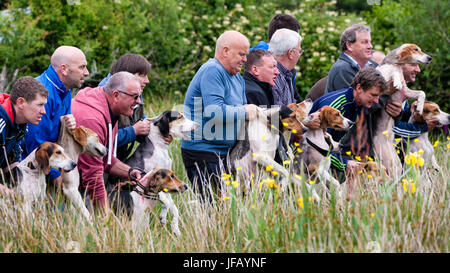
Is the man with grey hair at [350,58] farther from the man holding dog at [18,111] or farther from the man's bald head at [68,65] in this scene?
the man holding dog at [18,111]

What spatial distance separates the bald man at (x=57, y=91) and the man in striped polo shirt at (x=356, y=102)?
8.67ft

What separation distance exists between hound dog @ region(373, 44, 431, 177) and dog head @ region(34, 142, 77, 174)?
316 cm

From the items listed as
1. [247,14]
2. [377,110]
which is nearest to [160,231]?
[377,110]

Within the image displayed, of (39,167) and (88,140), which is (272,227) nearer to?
(88,140)

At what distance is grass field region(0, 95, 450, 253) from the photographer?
489 centimetres

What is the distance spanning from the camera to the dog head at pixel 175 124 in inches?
262

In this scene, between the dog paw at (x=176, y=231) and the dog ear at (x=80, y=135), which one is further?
the dog paw at (x=176, y=231)

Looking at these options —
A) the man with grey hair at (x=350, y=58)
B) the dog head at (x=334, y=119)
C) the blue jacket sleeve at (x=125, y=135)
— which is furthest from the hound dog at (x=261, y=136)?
the man with grey hair at (x=350, y=58)

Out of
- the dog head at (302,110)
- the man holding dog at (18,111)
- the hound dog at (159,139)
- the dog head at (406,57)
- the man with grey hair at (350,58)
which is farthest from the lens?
the man with grey hair at (350,58)

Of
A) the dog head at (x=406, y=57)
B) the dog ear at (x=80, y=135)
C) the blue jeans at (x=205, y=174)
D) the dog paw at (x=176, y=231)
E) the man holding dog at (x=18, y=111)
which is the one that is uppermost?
the dog head at (x=406, y=57)

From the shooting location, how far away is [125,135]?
21.5ft

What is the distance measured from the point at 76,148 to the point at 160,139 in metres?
1.02

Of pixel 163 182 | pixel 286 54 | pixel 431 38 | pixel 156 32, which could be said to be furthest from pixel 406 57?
pixel 156 32

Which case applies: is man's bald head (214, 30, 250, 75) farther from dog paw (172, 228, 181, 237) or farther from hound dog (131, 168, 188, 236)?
dog paw (172, 228, 181, 237)
